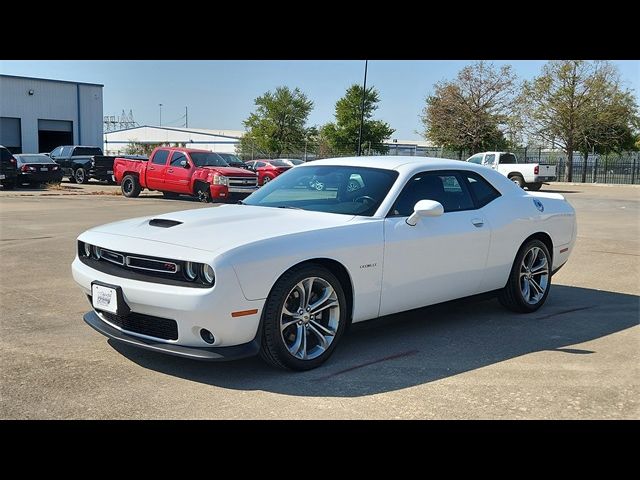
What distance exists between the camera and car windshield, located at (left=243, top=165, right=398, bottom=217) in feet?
17.6

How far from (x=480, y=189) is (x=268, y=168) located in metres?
27.6

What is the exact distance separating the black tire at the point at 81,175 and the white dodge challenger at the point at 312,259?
90.4 ft

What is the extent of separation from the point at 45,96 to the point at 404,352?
44.3 meters

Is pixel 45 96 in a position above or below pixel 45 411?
above

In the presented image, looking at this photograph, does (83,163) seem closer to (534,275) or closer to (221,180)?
(221,180)

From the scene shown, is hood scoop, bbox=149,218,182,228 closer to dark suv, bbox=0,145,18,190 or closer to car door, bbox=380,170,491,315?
car door, bbox=380,170,491,315

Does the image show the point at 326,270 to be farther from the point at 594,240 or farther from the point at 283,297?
the point at 594,240

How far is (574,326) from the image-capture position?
605 centimetres

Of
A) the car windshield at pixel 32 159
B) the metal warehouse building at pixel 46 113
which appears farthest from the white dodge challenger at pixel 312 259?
the metal warehouse building at pixel 46 113

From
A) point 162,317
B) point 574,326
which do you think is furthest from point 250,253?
point 574,326

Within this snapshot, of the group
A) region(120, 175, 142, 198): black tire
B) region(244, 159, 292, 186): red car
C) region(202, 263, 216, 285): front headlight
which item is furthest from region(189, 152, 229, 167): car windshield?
region(202, 263, 216, 285): front headlight

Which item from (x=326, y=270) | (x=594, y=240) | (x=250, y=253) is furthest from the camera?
(x=594, y=240)
